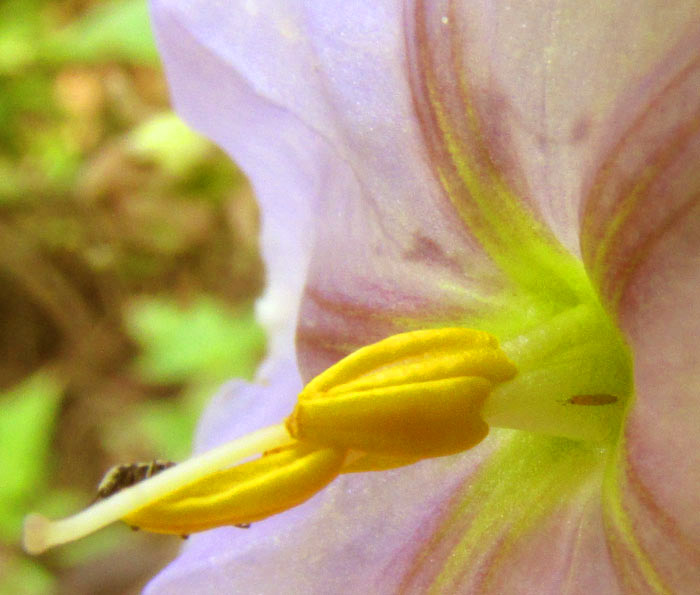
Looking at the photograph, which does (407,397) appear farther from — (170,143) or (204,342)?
(204,342)

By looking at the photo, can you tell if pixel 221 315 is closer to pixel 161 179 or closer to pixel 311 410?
pixel 161 179

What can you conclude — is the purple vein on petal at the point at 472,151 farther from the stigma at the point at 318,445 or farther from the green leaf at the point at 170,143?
the green leaf at the point at 170,143

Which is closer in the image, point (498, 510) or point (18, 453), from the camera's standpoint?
point (498, 510)

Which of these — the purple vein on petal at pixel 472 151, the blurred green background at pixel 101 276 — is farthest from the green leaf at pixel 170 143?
the purple vein on petal at pixel 472 151

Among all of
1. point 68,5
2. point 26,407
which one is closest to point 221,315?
point 26,407

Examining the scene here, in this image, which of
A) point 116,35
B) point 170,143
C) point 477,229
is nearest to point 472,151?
point 477,229

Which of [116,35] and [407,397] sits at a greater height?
[116,35]

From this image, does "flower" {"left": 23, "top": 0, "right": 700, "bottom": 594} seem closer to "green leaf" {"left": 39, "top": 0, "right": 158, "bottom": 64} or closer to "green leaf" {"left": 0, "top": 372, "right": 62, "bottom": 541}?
"green leaf" {"left": 39, "top": 0, "right": 158, "bottom": 64}
